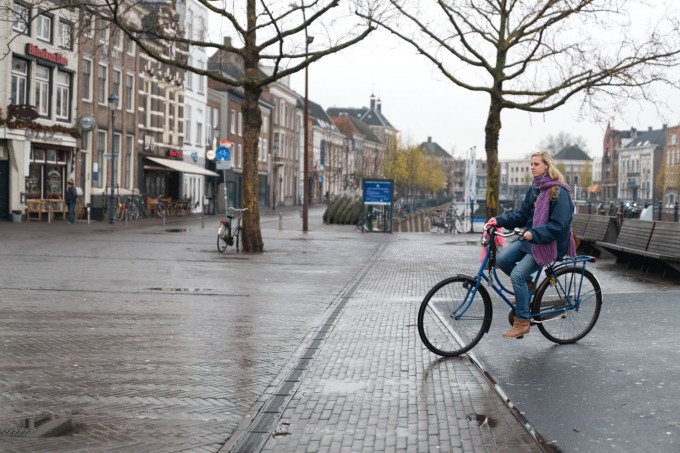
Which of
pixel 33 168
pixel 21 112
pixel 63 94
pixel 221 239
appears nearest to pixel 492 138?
pixel 221 239

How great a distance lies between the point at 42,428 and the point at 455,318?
12.3ft

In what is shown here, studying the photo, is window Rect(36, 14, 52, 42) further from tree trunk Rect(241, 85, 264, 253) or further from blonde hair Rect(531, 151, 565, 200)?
blonde hair Rect(531, 151, 565, 200)

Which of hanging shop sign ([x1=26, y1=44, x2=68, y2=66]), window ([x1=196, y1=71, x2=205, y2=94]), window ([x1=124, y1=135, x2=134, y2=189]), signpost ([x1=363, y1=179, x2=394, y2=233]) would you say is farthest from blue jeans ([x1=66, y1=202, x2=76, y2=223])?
window ([x1=196, y1=71, x2=205, y2=94])

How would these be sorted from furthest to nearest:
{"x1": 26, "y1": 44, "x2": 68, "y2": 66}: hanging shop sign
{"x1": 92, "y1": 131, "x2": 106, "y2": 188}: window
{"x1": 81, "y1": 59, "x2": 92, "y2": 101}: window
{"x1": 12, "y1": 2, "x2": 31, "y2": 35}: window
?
{"x1": 92, "y1": 131, "x2": 106, "y2": 188}: window < {"x1": 81, "y1": 59, "x2": 92, "y2": 101}: window < {"x1": 26, "y1": 44, "x2": 68, "y2": 66}: hanging shop sign < {"x1": 12, "y1": 2, "x2": 31, "y2": 35}: window

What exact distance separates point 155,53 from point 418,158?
3264 inches

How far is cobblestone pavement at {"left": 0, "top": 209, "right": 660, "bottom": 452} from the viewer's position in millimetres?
5340

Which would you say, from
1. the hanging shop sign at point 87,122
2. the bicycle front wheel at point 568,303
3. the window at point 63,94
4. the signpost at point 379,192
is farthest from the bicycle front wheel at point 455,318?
the window at point 63,94

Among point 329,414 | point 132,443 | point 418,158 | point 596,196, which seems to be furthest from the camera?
point 596,196

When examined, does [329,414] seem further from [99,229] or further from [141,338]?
[99,229]

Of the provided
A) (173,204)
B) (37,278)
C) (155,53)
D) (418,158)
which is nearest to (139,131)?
(173,204)

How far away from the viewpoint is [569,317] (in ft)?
27.9

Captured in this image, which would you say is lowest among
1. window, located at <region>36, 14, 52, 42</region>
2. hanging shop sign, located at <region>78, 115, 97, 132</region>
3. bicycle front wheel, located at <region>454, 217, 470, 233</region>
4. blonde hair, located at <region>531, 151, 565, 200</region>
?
bicycle front wheel, located at <region>454, 217, 470, 233</region>

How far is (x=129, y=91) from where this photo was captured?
147 feet

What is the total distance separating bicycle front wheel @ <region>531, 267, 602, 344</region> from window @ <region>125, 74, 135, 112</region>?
37.8 metres
